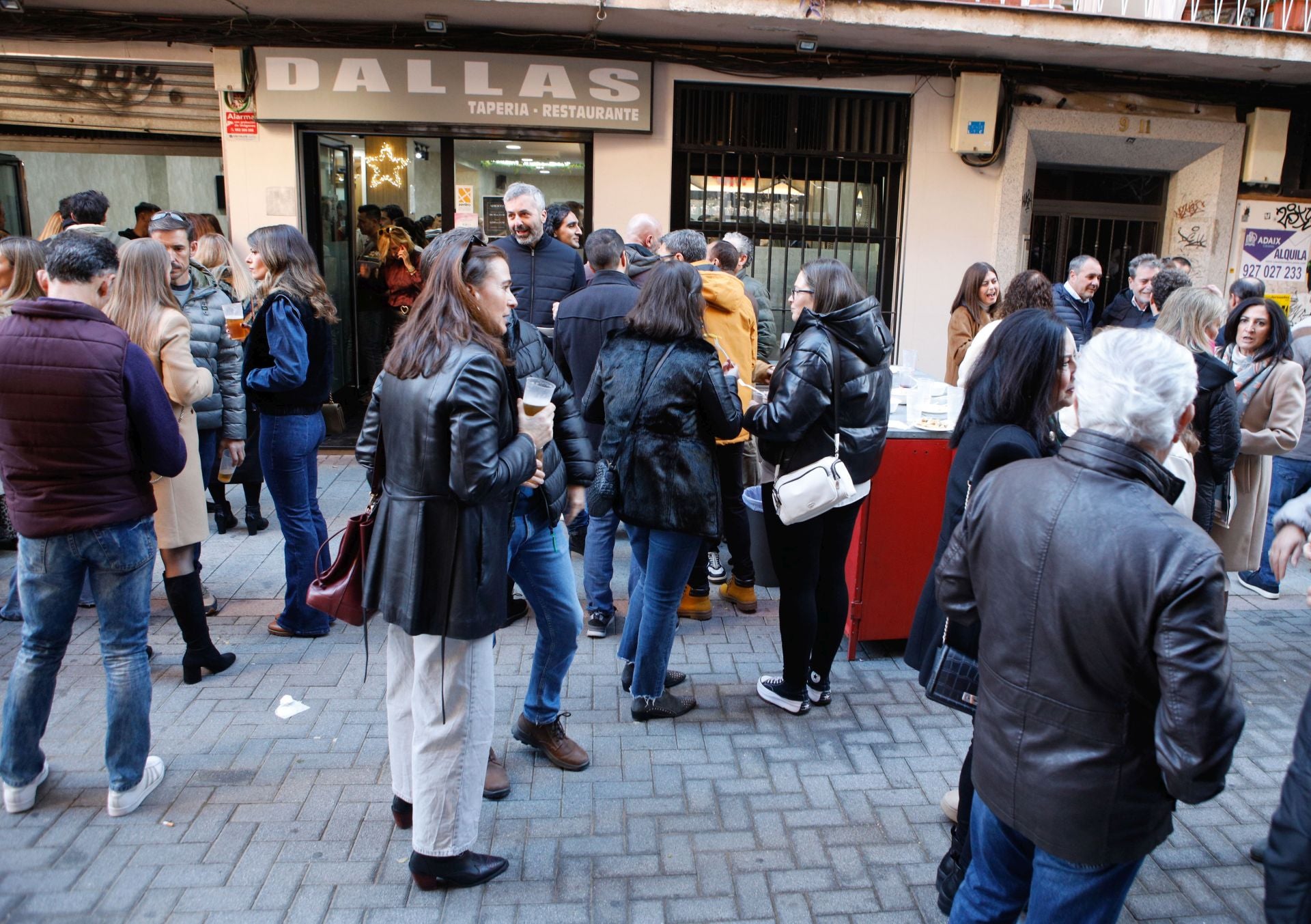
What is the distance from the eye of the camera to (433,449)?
2650 millimetres

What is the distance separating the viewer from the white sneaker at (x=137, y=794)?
328 centimetres

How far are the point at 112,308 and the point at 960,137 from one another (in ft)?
23.4

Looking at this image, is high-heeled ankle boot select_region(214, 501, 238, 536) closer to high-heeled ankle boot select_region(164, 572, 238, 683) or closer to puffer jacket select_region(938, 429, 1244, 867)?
high-heeled ankle boot select_region(164, 572, 238, 683)

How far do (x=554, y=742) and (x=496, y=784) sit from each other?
305 millimetres

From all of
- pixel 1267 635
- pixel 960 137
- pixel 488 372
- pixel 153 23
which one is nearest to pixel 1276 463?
pixel 1267 635

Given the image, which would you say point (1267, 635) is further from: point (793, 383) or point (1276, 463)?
point (793, 383)

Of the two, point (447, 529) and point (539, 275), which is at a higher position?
point (539, 275)

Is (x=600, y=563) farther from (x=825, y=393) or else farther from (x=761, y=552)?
(x=825, y=393)

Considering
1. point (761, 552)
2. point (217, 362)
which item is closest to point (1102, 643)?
point (761, 552)

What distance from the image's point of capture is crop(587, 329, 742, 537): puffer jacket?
3639mm

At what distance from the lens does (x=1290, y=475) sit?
6141 mm

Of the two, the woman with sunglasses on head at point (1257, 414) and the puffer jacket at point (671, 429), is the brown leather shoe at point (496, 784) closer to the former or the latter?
the puffer jacket at point (671, 429)

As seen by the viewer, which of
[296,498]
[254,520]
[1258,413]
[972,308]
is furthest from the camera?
[972,308]

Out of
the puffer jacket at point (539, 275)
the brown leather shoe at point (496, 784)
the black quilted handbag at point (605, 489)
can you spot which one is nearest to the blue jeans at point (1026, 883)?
the brown leather shoe at point (496, 784)
